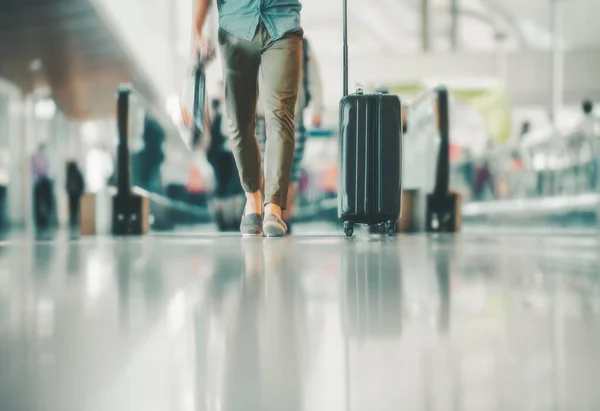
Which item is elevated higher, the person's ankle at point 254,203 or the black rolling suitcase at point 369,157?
the black rolling suitcase at point 369,157

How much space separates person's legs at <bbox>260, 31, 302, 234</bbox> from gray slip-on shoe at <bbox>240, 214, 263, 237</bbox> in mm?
241

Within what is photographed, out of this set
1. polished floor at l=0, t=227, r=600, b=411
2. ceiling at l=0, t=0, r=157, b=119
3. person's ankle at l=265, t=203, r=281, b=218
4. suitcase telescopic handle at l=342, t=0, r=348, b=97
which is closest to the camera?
polished floor at l=0, t=227, r=600, b=411

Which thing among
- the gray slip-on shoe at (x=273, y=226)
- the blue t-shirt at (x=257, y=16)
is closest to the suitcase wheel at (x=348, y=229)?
the gray slip-on shoe at (x=273, y=226)

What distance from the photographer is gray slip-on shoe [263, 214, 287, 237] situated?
124 inches

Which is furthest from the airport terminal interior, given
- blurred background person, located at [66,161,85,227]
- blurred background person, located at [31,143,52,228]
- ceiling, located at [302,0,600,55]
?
ceiling, located at [302,0,600,55]

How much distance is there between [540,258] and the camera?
220cm

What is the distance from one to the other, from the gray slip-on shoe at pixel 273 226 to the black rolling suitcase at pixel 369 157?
348mm

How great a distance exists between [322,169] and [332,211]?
1.63 metres

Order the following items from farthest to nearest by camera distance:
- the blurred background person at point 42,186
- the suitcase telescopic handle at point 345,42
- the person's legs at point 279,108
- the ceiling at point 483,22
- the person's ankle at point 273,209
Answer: the ceiling at point 483,22
the blurred background person at point 42,186
the person's ankle at point 273,209
the person's legs at point 279,108
the suitcase telescopic handle at point 345,42

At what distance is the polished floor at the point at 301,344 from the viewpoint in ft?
1.98

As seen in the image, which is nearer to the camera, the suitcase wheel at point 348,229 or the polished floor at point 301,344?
the polished floor at point 301,344

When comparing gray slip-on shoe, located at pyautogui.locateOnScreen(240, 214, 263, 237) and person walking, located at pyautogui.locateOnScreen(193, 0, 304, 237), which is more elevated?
person walking, located at pyautogui.locateOnScreen(193, 0, 304, 237)

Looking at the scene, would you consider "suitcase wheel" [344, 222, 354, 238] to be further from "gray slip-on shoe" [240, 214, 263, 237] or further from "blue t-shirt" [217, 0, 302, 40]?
"blue t-shirt" [217, 0, 302, 40]

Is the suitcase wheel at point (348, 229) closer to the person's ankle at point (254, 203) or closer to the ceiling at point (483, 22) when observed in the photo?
the person's ankle at point (254, 203)
